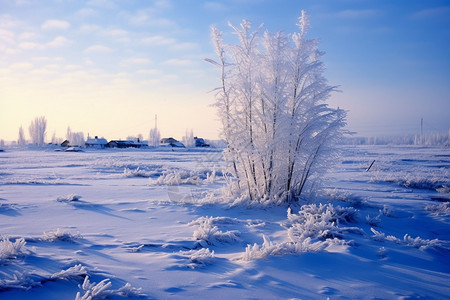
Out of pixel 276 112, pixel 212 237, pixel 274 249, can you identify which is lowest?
pixel 212 237

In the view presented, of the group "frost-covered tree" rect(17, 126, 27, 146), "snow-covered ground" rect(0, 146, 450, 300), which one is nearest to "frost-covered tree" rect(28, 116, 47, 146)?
"frost-covered tree" rect(17, 126, 27, 146)

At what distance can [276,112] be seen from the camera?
7.11 m

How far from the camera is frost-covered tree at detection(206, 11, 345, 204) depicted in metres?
7.07

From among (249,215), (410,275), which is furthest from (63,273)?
(249,215)

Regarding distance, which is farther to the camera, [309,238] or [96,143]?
[96,143]

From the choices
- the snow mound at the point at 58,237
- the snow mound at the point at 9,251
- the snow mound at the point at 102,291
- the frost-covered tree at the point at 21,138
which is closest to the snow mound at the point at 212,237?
the snow mound at the point at 58,237

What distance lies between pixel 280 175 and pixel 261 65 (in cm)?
279

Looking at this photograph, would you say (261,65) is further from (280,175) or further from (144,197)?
(144,197)

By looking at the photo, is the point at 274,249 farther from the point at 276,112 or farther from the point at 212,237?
the point at 276,112

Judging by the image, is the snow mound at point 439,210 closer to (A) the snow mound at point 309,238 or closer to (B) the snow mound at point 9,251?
(A) the snow mound at point 309,238

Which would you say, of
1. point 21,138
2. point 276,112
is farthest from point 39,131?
point 276,112

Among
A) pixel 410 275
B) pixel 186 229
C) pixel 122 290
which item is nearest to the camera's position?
pixel 122 290

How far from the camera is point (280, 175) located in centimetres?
746

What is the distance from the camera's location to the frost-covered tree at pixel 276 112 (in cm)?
707
